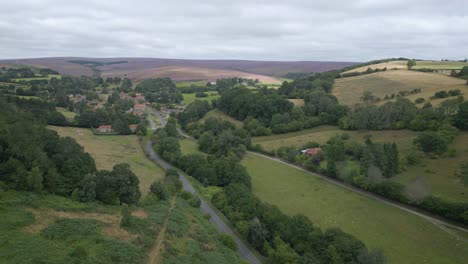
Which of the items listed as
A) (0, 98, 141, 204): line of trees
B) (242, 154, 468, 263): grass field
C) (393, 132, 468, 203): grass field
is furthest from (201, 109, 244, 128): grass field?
(0, 98, 141, 204): line of trees

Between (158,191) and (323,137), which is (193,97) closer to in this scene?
(323,137)

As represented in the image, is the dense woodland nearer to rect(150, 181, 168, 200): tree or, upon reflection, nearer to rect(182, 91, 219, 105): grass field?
rect(150, 181, 168, 200): tree

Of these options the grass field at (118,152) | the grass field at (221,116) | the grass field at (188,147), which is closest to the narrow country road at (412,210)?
the grass field at (188,147)

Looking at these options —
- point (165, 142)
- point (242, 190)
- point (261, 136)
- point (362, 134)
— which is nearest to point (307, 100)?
point (261, 136)

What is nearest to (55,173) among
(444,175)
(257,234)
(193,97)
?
(257,234)

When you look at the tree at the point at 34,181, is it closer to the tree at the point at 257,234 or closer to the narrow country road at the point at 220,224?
the narrow country road at the point at 220,224
